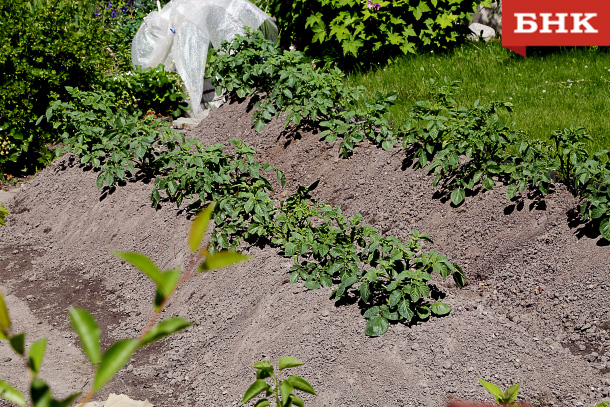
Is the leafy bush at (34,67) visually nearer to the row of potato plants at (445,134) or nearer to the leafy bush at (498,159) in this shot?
the row of potato plants at (445,134)

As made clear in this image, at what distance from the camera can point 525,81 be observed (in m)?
6.44

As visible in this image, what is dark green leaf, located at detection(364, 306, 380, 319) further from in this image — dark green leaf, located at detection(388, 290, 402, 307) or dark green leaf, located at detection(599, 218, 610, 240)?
dark green leaf, located at detection(599, 218, 610, 240)

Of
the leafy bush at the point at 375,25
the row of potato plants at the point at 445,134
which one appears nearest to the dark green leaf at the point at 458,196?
the row of potato plants at the point at 445,134

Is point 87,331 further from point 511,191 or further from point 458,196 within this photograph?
point 458,196

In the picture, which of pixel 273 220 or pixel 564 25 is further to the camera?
pixel 564 25

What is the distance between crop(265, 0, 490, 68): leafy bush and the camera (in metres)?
7.21

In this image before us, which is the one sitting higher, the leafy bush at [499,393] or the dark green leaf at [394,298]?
the leafy bush at [499,393]

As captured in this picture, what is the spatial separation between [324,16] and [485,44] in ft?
5.58

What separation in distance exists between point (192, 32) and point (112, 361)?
23.3 feet

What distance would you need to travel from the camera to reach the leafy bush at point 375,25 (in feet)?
23.7

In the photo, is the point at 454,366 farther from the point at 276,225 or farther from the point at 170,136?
the point at 170,136

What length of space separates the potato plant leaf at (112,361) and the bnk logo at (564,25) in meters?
7.02

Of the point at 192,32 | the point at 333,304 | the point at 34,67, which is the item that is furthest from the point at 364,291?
the point at 192,32

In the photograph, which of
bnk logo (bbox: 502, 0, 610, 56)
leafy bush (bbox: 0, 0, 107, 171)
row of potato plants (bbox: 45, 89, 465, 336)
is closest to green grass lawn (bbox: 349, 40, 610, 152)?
bnk logo (bbox: 502, 0, 610, 56)
